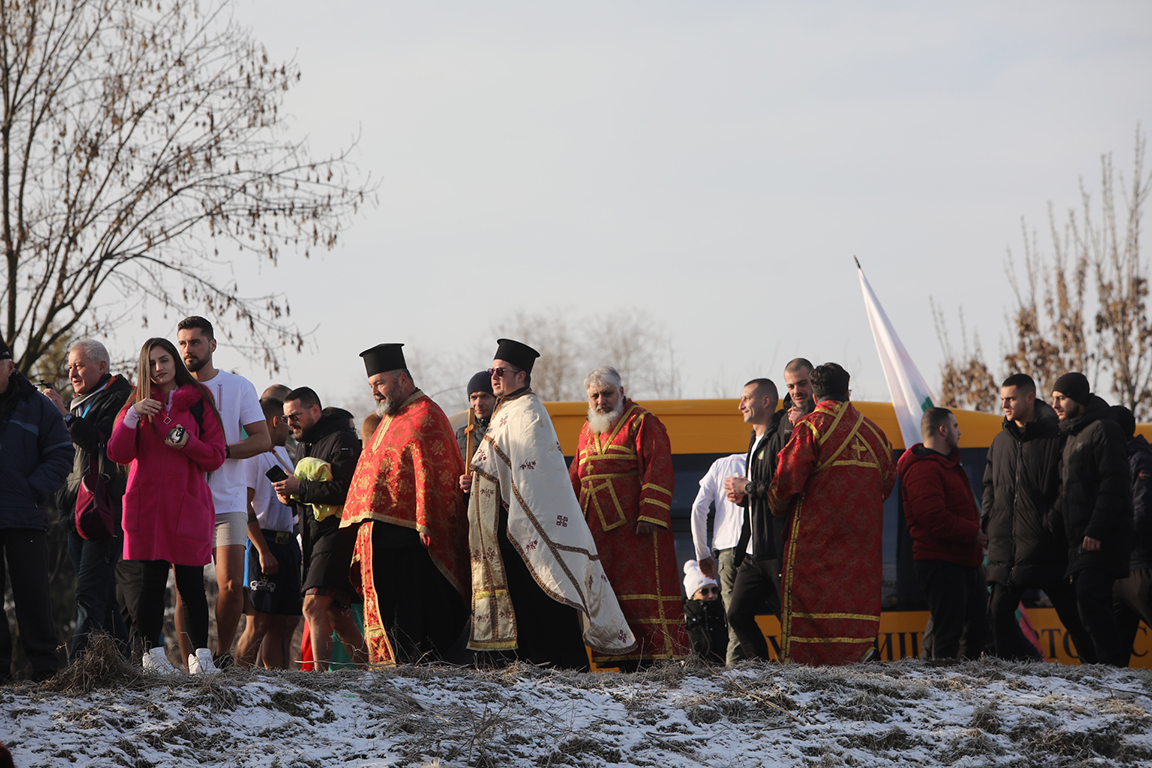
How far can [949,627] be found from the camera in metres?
7.05

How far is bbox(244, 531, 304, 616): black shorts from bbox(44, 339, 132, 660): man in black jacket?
1075 millimetres

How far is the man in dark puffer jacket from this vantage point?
7082mm

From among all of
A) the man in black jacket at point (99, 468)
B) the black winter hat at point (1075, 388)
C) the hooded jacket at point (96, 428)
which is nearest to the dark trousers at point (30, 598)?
the man in black jacket at point (99, 468)

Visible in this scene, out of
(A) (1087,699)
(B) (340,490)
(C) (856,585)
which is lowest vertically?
(A) (1087,699)

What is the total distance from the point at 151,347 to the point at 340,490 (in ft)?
5.04

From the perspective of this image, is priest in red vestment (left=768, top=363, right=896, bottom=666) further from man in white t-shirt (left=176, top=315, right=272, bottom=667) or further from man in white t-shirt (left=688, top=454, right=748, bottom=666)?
man in white t-shirt (left=176, top=315, right=272, bottom=667)

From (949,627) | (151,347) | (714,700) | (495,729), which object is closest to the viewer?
(495,729)

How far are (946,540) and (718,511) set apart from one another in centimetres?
145

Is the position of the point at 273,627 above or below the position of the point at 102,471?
below

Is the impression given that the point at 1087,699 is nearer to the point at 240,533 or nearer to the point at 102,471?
the point at 240,533

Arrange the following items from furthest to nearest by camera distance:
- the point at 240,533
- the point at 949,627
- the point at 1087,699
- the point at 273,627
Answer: the point at 273,627
the point at 949,627
the point at 240,533
the point at 1087,699

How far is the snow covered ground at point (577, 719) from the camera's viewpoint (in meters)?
4.02

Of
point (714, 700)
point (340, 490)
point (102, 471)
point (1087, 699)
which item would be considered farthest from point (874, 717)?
point (102, 471)

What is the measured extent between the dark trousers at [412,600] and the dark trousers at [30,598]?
1613 mm
